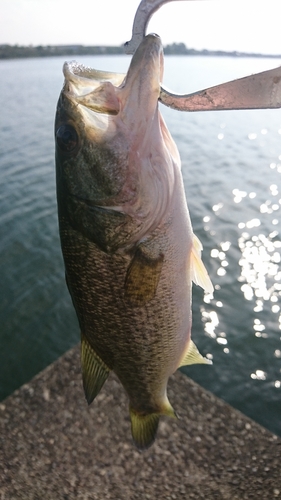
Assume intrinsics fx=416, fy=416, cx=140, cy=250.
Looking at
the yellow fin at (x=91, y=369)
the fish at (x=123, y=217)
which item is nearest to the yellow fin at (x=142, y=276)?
the fish at (x=123, y=217)

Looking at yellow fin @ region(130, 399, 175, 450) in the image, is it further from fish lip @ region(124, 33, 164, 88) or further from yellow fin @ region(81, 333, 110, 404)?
fish lip @ region(124, 33, 164, 88)

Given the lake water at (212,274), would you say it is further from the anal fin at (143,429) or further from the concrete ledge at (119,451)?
the anal fin at (143,429)

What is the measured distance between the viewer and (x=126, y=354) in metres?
2.17

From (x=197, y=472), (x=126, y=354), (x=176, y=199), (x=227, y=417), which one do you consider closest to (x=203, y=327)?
(x=227, y=417)

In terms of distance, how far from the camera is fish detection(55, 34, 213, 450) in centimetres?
167

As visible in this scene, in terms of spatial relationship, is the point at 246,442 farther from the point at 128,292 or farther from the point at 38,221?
the point at 38,221

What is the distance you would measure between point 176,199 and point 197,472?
2656 mm

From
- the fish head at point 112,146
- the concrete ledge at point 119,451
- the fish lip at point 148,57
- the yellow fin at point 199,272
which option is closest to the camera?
the fish lip at point 148,57

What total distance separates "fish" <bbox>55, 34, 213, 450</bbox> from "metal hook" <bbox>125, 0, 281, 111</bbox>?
12cm

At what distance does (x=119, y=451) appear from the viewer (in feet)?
12.0

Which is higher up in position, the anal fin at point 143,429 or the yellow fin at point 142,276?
the yellow fin at point 142,276

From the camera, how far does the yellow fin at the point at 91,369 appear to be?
218 centimetres

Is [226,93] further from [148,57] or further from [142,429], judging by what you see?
[142,429]

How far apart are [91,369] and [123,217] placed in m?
0.88
